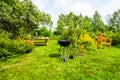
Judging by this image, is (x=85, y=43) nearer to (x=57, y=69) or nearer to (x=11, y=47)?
(x=57, y=69)

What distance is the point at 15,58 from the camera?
9492 mm

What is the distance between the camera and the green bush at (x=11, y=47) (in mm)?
9414

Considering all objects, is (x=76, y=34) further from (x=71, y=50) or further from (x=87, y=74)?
(x=87, y=74)

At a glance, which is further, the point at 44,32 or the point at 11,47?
the point at 44,32

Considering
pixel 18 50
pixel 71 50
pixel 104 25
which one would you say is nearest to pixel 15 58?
pixel 18 50

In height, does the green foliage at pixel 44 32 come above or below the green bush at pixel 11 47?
above

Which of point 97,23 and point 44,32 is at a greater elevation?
point 97,23

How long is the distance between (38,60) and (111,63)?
12.7ft

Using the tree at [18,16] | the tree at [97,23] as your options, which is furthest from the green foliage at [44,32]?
the tree at [97,23]

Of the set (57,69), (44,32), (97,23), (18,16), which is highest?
(97,23)

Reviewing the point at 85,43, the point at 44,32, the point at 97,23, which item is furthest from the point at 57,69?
the point at 97,23

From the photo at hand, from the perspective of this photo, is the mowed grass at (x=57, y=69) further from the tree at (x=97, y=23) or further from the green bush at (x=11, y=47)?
the tree at (x=97, y=23)

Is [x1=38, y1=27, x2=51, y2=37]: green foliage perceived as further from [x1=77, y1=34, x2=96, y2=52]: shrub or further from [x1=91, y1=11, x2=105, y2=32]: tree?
[x1=77, y1=34, x2=96, y2=52]: shrub

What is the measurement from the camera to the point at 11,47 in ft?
31.8
